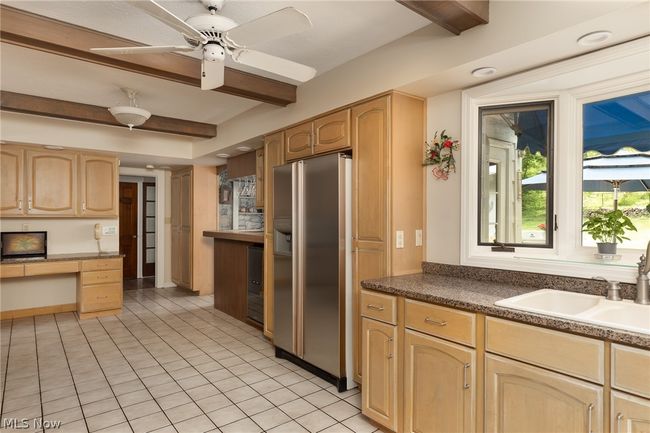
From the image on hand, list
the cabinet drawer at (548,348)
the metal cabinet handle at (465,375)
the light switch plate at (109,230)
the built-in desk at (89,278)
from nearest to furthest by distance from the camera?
the cabinet drawer at (548,348)
the metal cabinet handle at (465,375)
the built-in desk at (89,278)
the light switch plate at (109,230)

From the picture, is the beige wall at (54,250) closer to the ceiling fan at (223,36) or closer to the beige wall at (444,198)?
the ceiling fan at (223,36)

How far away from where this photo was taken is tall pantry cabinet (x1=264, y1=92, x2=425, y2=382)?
256 cm

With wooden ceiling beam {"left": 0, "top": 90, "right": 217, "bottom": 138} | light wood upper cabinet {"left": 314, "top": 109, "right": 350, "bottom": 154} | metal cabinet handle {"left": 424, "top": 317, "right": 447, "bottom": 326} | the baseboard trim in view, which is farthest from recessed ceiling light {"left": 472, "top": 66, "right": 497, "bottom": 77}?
the baseboard trim

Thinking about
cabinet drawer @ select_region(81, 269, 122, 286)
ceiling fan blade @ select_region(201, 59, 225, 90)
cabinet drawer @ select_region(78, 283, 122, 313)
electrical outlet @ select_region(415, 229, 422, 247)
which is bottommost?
cabinet drawer @ select_region(78, 283, 122, 313)

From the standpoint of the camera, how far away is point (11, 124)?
171 inches

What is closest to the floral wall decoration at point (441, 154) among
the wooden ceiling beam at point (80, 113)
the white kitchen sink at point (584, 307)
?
the white kitchen sink at point (584, 307)

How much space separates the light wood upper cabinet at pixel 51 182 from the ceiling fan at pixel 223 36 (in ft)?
12.0

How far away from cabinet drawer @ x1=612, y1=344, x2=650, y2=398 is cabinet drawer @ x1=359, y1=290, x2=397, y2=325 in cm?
103

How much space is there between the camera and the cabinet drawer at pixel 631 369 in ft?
4.17

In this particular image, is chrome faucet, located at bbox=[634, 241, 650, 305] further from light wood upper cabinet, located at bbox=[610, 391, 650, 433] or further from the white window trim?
light wood upper cabinet, located at bbox=[610, 391, 650, 433]

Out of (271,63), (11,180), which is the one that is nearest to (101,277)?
(11,180)

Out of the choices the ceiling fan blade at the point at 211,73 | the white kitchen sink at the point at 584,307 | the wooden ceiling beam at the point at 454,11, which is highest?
the wooden ceiling beam at the point at 454,11

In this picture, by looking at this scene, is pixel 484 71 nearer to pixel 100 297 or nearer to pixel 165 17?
pixel 165 17

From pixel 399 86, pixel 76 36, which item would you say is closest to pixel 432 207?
pixel 399 86
